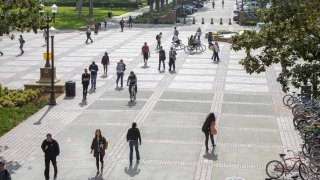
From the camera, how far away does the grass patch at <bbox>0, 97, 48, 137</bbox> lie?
20672 mm

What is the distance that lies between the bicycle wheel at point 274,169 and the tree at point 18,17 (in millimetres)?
10121

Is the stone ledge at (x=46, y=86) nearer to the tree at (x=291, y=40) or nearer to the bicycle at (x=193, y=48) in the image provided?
the tree at (x=291, y=40)

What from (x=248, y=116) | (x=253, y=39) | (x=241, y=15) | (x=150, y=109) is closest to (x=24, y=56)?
(x=150, y=109)

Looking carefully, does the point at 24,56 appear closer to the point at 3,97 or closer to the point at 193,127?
the point at 3,97

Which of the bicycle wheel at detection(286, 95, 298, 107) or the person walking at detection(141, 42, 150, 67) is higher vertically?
the person walking at detection(141, 42, 150, 67)

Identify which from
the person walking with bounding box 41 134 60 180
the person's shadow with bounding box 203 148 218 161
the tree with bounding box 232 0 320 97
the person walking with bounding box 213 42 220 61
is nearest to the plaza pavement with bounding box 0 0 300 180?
the person's shadow with bounding box 203 148 218 161

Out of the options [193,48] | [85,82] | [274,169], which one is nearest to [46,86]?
[85,82]

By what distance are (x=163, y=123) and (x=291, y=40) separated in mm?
7942

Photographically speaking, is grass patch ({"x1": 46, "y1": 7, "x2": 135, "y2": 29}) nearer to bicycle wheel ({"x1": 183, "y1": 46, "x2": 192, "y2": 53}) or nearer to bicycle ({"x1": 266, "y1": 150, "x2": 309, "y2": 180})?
bicycle wheel ({"x1": 183, "y1": 46, "x2": 192, "y2": 53})

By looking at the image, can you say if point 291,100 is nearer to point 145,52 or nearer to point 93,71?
point 93,71

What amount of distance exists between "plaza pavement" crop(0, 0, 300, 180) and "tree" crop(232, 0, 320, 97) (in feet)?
10.6

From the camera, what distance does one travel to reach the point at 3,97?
79.9 feet

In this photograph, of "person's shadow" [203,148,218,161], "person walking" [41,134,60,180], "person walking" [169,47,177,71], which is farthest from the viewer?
"person walking" [169,47,177,71]

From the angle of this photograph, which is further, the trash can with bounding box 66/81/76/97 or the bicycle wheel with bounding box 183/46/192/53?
the bicycle wheel with bounding box 183/46/192/53
